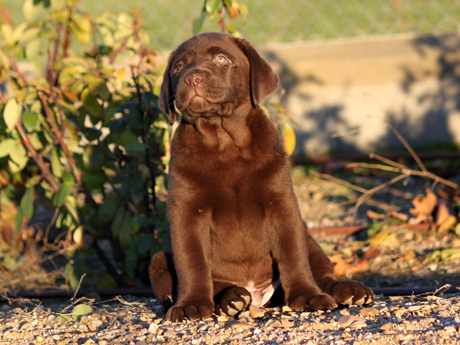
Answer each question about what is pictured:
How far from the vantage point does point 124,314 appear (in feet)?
9.14

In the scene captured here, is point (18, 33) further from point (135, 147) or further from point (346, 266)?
point (346, 266)

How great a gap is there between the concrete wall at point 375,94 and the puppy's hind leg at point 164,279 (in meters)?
3.26

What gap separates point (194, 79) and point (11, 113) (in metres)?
1.13

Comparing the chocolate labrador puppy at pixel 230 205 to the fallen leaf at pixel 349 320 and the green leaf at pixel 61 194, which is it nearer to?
the fallen leaf at pixel 349 320

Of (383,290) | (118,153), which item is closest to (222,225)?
(383,290)

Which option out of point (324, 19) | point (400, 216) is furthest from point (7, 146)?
point (324, 19)

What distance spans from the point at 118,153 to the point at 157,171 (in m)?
0.25

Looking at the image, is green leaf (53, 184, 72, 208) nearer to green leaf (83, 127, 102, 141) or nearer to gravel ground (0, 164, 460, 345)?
green leaf (83, 127, 102, 141)

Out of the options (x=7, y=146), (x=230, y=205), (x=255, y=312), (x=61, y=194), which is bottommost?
(x=255, y=312)

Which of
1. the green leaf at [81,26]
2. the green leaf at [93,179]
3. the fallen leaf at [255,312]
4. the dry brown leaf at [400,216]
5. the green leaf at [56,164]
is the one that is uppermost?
the green leaf at [81,26]

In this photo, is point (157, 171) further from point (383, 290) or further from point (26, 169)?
point (383, 290)

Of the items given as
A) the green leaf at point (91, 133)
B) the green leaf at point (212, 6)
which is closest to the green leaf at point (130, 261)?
the green leaf at point (91, 133)

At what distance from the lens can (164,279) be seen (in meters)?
2.92

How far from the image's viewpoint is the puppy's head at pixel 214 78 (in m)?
2.73
